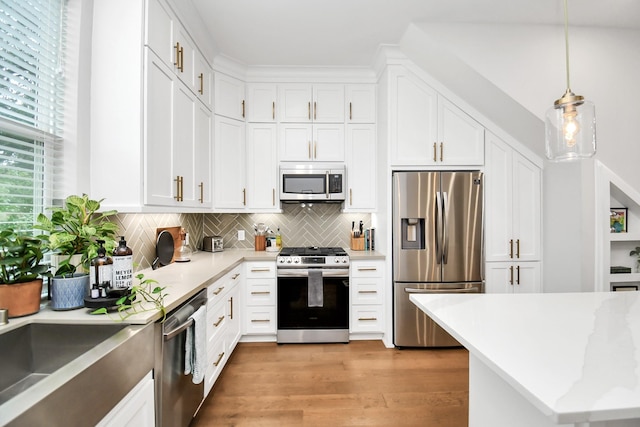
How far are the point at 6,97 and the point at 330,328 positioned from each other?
285cm

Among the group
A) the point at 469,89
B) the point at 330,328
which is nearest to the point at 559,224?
the point at 469,89

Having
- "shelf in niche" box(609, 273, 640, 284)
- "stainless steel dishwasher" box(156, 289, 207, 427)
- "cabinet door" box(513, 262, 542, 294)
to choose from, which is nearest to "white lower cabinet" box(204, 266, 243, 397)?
"stainless steel dishwasher" box(156, 289, 207, 427)

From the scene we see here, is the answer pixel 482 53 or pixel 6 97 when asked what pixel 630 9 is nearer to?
pixel 482 53

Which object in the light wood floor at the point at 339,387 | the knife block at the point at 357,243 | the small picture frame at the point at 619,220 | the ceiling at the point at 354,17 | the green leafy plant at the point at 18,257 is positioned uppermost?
the ceiling at the point at 354,17

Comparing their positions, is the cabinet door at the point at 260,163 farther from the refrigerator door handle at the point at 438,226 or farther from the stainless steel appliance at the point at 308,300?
the refrigerator door handle at the point at 438,226

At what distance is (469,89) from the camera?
2.98 m

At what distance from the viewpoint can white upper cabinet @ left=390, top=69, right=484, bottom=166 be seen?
312 centimetres

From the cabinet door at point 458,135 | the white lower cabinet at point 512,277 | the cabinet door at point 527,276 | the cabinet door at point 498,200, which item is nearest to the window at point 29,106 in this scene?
the cabinet door at point 458,135

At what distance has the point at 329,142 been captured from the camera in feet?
11.5

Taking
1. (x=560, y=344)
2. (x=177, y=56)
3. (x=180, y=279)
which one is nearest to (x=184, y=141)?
(x=177, y=56)

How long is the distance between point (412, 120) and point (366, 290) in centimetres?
176

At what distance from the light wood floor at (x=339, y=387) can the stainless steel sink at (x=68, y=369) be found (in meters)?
1.08

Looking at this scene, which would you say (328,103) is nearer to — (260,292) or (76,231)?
(260,292)

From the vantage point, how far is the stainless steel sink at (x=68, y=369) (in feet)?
2.61
